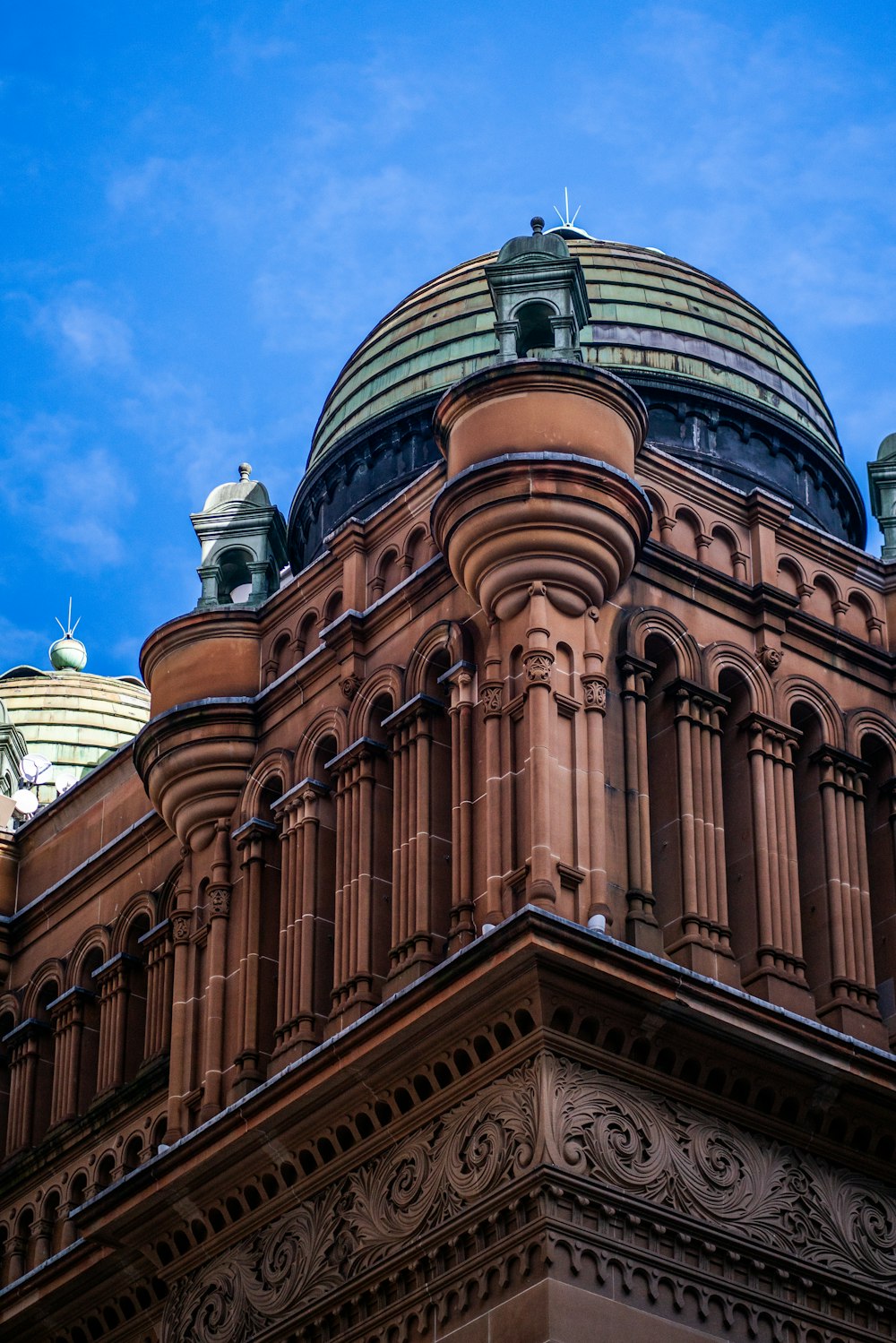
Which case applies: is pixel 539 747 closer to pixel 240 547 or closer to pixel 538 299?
pixel 538 299

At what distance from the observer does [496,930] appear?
28.6 metres

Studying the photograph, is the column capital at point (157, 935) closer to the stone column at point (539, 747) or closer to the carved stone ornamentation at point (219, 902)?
the carved stone ornamentation at point (219, 902)

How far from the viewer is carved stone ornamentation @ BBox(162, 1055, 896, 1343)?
28.4 meters

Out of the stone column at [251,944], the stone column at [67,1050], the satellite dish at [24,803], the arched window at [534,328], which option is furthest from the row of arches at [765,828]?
the satellite dish at [24,803]

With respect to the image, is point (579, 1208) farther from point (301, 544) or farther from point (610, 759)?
point (301, 544)

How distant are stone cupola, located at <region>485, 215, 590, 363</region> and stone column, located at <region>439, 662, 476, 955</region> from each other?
15.0ft

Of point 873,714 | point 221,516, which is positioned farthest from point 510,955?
point 221,516

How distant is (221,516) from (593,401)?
7.72m

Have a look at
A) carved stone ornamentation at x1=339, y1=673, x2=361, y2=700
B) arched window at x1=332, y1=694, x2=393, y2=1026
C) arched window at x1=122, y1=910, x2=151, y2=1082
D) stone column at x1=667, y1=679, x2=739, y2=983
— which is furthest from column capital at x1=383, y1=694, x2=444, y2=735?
arched window at x1=122, y1=910, x2=151, y2=1082

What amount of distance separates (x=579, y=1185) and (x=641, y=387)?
15.9 meters

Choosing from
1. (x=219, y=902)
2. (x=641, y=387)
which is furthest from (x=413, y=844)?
(x=641, y=387)

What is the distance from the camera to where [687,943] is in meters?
30.7

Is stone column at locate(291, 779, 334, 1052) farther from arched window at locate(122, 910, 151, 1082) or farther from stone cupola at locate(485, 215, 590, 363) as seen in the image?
stone cupola at locate(485, 215, 590, 363)

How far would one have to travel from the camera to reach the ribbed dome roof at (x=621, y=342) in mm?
42062
